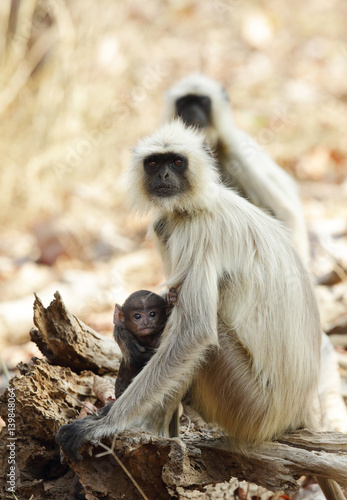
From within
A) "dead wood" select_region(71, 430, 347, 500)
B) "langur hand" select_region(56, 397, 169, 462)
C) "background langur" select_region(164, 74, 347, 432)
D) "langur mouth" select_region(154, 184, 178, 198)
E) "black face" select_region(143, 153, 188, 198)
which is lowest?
"dead wood" select_region(71, 430, 347, 500)

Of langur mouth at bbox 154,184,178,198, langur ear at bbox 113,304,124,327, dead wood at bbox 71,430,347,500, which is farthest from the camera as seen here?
langur ear at bbox 113,304,124,327

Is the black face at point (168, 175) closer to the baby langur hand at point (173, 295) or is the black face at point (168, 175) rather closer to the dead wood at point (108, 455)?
the baby langur hand at point (173, 295)

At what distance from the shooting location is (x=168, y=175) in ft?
11.2

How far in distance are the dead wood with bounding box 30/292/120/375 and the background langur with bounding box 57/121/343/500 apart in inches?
27.7

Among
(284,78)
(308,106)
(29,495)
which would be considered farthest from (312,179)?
(29,495)

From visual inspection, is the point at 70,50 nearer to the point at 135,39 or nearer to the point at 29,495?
the point at 135,39

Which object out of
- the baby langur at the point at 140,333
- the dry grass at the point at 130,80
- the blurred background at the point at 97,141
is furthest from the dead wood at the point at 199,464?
the dry grass at the point at 130,80

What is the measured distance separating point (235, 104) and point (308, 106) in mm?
1446

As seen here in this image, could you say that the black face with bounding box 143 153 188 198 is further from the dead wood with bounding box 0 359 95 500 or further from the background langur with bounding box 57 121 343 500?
A: the dead wood with bounding box 0 359 95 500

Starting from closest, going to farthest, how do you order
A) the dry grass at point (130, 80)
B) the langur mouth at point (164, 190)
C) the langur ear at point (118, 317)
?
the langur mouth at point (164, 190) → the langur ear at point (118, 317) → the dry grass at point (130, 80)

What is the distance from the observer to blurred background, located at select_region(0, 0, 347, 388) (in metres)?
7.24

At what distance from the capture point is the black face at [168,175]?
339cm

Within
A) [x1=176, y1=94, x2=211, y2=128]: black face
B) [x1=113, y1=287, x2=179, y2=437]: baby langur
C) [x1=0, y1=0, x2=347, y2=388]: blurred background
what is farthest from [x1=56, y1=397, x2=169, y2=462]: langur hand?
[x1=176, y1=94, x2=211, y2=128]: black face

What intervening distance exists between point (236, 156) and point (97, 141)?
4422 millimetres
